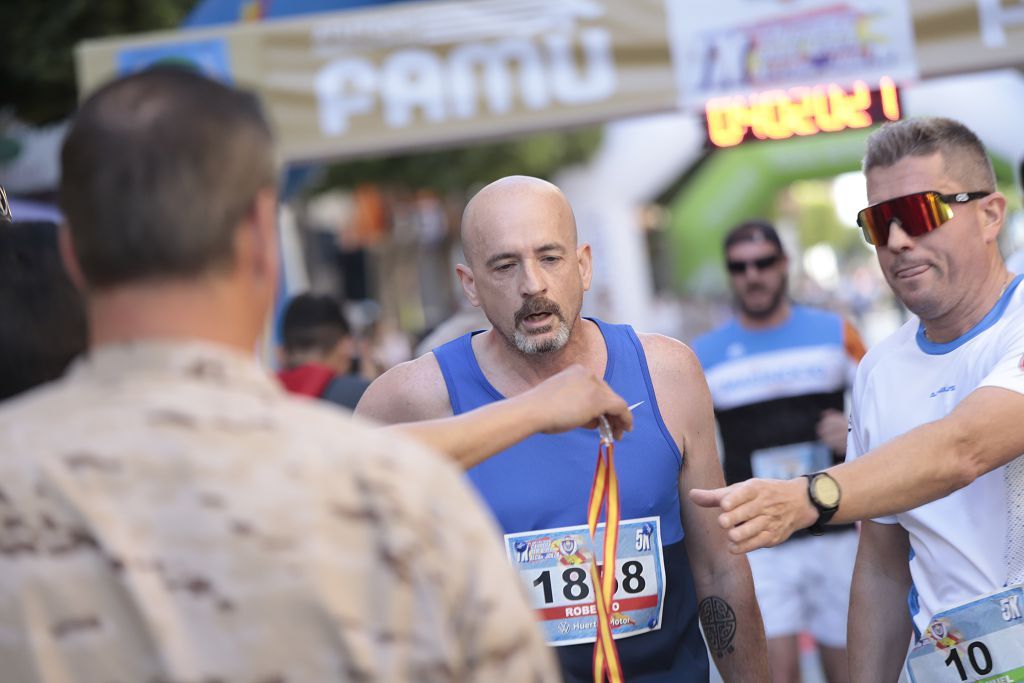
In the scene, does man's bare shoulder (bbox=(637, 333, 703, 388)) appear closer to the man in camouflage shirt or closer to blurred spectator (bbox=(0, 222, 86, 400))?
blurred spectator (bbox=(0, 222, 86, 400))

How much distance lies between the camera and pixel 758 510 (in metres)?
2.65

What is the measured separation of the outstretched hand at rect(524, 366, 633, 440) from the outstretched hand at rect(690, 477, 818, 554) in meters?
0.32

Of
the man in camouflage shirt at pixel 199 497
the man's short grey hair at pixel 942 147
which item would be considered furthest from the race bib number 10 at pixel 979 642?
the man in camouflage shirt at pixel 199 497

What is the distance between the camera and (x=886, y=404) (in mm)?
3312

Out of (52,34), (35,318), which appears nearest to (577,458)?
(35,318)

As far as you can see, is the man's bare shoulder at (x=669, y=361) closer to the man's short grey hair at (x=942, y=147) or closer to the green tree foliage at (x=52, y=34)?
the man's short grey hair at (x=942, y=147)

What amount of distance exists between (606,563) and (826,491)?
0.51 meters

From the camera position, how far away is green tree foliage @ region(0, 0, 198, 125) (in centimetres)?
1347

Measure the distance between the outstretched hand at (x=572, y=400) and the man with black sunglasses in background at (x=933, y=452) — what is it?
357 millimetres

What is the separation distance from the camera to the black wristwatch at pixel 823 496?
2.77 m

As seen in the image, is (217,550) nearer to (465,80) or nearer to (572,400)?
(572,400)

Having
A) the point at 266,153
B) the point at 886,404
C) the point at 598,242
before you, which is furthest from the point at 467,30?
the point at 598,242

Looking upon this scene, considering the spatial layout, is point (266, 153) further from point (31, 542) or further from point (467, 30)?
point (467, 30)

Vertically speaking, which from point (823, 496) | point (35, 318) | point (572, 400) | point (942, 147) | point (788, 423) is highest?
point (35, 318)
